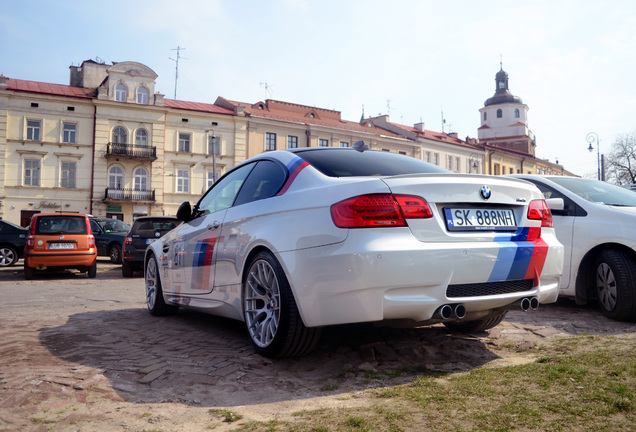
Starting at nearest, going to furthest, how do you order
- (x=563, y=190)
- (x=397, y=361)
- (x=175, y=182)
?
(x=397, y=361), (x=563, y=190), (x=175, y=182)

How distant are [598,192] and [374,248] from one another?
4.02m

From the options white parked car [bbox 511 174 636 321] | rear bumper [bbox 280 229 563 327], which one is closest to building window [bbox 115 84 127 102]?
white parked car [bbox 511 174 636 321]

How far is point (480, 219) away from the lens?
339cm

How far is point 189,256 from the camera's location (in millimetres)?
5117

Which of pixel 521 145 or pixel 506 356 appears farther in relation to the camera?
pixel 521 145

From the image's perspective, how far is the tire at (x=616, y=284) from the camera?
488cm

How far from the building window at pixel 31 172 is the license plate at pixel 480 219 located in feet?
127

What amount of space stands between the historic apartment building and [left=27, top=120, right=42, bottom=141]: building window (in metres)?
0.06

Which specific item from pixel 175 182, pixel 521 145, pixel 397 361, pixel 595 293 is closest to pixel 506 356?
pixel 397 361

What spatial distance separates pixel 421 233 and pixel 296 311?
3.10ft

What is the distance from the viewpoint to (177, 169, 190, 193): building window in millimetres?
40250

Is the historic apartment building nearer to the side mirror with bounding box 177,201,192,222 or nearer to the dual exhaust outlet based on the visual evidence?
the side mirror with bounding box 177,201,192,222

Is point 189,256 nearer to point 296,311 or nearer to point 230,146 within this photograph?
point 296,311

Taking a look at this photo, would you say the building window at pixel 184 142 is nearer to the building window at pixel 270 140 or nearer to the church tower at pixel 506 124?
the building window at pixel 270 140
